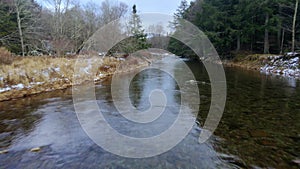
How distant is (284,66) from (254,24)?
746 centimetres

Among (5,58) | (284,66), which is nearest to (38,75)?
(5,58)

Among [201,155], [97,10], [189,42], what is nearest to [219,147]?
[201,155]

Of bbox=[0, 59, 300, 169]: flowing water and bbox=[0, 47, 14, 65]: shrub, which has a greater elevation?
bbox=[0, 47, 14, 65]: shrub

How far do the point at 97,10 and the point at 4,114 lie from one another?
23.4m

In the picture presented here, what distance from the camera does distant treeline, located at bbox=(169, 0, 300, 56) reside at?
19.5m

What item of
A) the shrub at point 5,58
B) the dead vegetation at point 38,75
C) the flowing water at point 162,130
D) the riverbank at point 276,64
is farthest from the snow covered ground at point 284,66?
the shrub at point 5,58

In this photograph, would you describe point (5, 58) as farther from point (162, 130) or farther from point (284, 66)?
point (284, 66)

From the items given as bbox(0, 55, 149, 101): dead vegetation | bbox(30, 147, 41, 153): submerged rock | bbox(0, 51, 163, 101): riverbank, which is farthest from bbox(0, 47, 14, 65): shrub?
bbox(30, 147, 41, 153): submerged rock

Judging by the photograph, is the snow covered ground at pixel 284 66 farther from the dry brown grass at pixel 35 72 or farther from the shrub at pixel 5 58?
the shrub at pixel 5 58

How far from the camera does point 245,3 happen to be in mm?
22156

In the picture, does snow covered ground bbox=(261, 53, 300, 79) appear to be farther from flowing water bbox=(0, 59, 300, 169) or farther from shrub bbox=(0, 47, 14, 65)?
shrub bbox=(0, 47, 14, 65)

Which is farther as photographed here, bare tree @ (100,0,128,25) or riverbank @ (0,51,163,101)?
bare tree @ (100,0,128,25)

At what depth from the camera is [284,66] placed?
54.9 ft

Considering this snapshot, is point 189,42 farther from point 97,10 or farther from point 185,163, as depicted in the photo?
point 185,163
